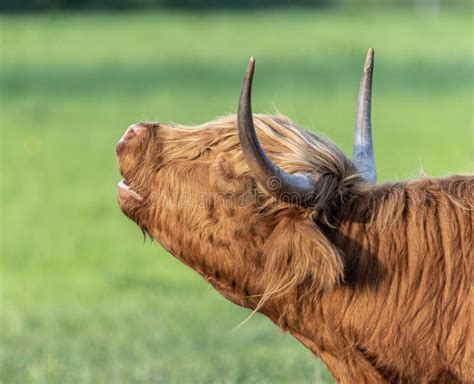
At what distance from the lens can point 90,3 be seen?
5678cm

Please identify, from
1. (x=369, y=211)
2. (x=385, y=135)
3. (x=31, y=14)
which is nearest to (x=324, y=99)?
(x=385, y=135)

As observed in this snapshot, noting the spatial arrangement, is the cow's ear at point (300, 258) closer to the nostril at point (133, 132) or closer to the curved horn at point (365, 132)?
the curved horn at point (365, 132)

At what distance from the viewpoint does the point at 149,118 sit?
7664 mm

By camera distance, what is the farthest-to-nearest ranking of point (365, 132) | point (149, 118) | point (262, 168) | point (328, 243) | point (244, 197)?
point (149, 118) < point (365, 132) < point (244, 197) < point (328, 243) < point (262, 168)

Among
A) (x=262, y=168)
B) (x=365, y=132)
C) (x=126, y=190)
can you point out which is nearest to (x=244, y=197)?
(x=262, y=168)

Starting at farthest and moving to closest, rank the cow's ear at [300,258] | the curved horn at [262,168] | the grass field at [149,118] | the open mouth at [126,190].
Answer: the grass field at [149,118], the open mouth at [126,190], the cow's ear at [300,258], the curved horn at [262,168]

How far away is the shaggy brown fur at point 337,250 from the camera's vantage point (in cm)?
471

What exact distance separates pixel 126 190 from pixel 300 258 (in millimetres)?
947

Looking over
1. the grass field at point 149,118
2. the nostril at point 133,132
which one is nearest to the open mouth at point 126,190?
the nostril at point 133,132

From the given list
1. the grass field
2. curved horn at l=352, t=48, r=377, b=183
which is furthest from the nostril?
curved horn at l=352, t=48, r=377, b=183

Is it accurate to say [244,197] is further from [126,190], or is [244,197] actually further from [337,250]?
[126,190]

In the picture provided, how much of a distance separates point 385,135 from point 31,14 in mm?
31799

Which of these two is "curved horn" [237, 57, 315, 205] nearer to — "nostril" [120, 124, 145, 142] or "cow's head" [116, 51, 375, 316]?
"cow's head" [116, 51, 375, 316]

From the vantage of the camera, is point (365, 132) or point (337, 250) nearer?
point (337, 250)
